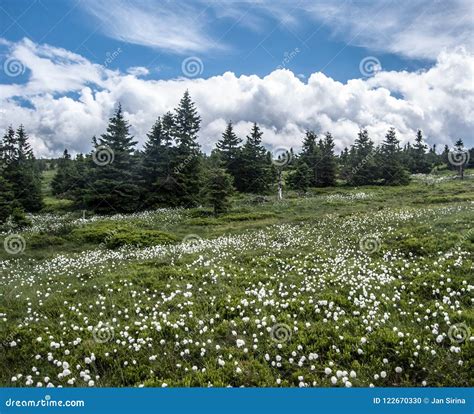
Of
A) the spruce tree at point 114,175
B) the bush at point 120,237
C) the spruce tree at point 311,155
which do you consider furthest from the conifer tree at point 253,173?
the bush at point 120,237

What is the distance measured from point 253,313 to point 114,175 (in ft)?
120

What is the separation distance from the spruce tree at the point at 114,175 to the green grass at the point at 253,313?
→ 23069 mm

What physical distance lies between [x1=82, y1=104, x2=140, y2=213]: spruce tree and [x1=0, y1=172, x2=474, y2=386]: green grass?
2307cm

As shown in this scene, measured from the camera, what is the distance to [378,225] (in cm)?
2189

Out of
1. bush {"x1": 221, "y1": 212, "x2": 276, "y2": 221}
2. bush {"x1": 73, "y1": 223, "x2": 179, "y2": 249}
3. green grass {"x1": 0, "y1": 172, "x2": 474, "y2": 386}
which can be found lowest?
green grass {"x1": 0, "y1": 172, "x2": 474, "y2": 386}

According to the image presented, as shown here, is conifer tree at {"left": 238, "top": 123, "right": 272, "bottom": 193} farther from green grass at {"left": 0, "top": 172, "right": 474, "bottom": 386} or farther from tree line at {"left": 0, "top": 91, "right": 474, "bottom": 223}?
green grass at {"left": 0, "top": 172, "right": 474, "bottom": 386}

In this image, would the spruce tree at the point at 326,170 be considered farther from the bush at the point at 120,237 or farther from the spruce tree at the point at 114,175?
the bush at the point at 120,237

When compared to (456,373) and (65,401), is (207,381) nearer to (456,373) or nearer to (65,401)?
(65,401)

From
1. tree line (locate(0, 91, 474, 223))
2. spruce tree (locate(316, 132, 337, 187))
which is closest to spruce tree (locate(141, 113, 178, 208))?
tree line (locate(0, 91, 474, 223))

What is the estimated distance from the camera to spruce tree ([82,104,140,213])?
138 ft

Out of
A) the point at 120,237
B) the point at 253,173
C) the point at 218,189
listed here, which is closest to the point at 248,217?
the point at 218,189

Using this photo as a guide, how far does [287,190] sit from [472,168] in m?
71.7

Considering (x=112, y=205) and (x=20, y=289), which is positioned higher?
(x=112, y=205)

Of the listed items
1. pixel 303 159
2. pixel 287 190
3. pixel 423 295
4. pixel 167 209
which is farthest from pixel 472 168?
pixel 423 295
